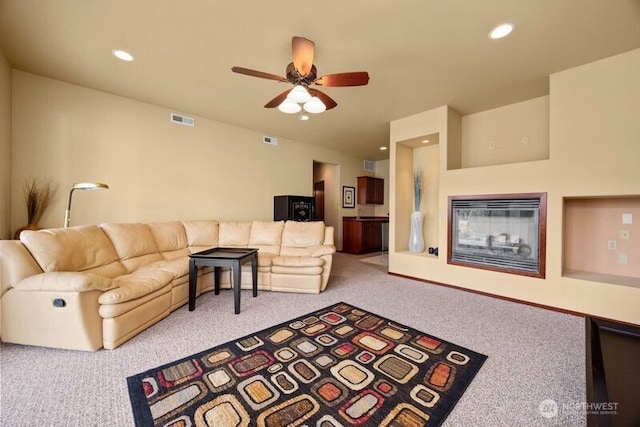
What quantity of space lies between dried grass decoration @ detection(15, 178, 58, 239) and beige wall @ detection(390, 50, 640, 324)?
5.64m

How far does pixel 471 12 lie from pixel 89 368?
3996 mm

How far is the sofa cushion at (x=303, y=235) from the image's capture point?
13.2 ft

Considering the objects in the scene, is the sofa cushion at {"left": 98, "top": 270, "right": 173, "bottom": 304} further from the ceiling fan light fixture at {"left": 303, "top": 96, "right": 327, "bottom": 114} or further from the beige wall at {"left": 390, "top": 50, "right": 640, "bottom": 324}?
the beige wall at {"left": 390, "top": 50, "right": 640, "bottom": 324}

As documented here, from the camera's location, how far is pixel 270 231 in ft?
13.6

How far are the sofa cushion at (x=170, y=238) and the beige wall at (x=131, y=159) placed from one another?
42 centimetres

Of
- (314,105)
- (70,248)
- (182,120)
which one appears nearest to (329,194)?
(182,120)

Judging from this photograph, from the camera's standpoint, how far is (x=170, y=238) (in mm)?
3518

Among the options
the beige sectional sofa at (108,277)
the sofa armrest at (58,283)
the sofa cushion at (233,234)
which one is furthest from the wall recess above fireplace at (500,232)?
the sofa armrest at (58,283)

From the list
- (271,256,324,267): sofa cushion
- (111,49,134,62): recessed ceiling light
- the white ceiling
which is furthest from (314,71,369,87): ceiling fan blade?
(271,256,324,267): sofa cushion

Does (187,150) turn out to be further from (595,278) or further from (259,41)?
(595,278)

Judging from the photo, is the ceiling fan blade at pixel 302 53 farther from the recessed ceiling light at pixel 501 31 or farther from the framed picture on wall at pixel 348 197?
the framed picture on wall at pixel 348 197

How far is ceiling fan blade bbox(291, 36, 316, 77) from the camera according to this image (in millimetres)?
1933

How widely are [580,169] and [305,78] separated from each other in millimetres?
3155

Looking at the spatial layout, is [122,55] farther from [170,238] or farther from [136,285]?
[136,285]
